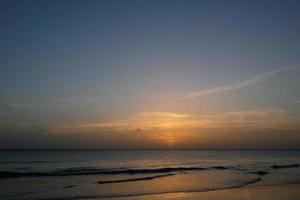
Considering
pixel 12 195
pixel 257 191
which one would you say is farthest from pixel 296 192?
pixel 12 195

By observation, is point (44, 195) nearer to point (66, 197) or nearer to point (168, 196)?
point (66, 197)

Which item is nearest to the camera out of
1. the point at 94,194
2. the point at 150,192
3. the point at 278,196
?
the point at 278,196

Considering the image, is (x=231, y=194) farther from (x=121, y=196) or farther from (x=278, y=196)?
(x=121, y=196)

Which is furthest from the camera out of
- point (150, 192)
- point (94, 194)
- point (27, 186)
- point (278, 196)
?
point (27, 186)

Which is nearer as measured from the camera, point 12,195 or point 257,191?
point 12,195

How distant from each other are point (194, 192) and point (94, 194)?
616 centimetres

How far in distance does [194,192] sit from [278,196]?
16.7ft

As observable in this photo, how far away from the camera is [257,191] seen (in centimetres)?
2408

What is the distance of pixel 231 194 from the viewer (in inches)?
893

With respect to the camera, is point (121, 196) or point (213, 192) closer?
point (121, 196)

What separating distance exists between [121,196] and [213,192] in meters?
5.93

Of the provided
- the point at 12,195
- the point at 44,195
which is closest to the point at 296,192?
the point at 44,195

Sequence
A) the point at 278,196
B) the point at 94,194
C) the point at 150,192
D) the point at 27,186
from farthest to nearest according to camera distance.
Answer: the point at 27,186 → the point at 150,192 → the point at 94,194 → the point at 278,196

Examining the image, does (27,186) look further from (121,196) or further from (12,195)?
(121,196)
